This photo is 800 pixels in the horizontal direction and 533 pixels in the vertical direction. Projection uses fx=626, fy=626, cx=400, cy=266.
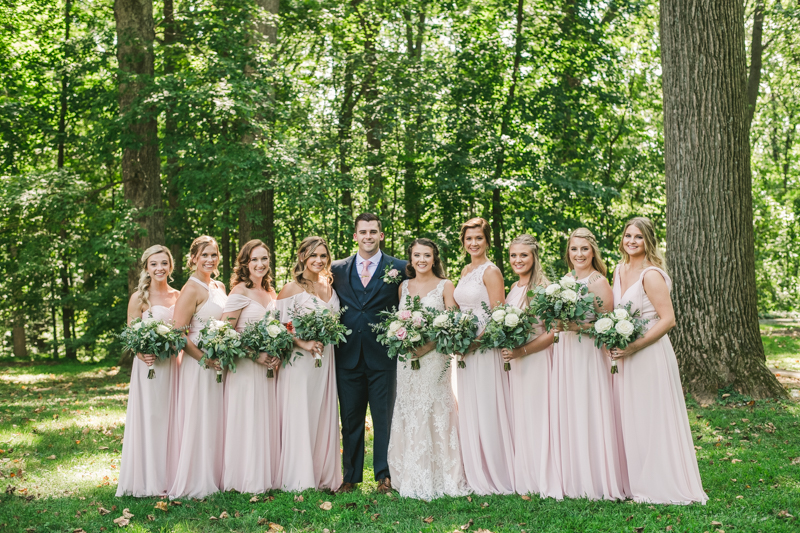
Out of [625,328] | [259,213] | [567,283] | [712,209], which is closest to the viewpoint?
[625,328]

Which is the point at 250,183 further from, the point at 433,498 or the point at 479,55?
the point at 433,498

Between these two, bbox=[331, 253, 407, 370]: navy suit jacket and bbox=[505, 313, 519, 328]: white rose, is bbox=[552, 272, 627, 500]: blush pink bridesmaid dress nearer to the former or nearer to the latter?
bbox=[505, 313, 519, 328]: white rose

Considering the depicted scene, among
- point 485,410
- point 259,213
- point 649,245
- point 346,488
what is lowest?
point 346,488

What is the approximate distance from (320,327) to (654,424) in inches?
120

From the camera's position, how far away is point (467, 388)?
597 cm

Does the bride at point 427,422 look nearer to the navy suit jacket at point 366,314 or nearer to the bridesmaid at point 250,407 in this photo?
the navy suit jacket at point 366,314

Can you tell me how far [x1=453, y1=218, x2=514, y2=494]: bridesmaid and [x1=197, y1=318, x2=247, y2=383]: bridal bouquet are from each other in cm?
213

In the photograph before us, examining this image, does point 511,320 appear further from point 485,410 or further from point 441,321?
point 485,410

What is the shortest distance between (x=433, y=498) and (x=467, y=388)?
1.04 meters

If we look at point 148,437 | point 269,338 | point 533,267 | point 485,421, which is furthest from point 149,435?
point 533,267

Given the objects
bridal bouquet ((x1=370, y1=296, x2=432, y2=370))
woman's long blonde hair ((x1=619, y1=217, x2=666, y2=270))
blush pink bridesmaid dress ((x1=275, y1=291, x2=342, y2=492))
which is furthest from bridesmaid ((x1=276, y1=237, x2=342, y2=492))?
woman's long blonde hair ((x1=619, y1=217, x2=666, y2=270))

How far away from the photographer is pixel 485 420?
232 inches

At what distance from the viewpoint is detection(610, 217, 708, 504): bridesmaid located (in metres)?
5.27

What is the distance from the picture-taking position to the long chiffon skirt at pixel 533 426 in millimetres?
5566
